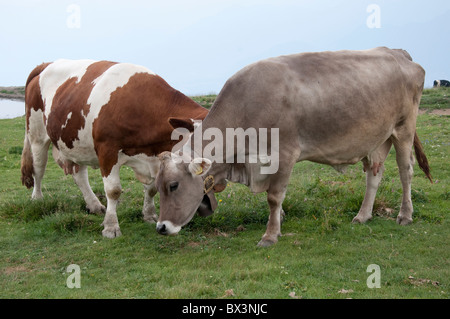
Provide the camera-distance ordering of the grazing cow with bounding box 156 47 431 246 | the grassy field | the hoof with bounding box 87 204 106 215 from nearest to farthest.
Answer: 1. the grassy field
2. the grazing cow with bounding box 156 47 431 246
3. the hoof with bounding box 87 204 106 215

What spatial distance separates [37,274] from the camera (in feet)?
18.0

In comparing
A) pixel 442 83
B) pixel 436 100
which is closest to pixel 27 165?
pixel 436 100

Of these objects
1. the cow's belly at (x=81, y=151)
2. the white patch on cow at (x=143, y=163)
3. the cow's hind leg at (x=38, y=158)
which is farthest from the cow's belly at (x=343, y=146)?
the cow's hind leg at (x=38, y=158)

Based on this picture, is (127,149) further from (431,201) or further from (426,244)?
(431,201)

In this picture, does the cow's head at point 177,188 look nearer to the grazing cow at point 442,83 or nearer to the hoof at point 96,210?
the hoof at point 96,210

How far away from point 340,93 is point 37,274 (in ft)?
14.6

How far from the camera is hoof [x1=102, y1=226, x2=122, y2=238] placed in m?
6.72

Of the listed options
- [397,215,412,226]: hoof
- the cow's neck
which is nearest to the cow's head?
the cow's neck

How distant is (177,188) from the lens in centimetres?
552

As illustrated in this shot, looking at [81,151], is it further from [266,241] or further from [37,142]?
[266,241]

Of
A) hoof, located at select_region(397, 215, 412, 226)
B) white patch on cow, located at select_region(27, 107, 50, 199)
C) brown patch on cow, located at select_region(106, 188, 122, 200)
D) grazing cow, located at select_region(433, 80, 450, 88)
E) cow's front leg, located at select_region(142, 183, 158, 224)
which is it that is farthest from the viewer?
grazing cow, located at select_region(433, 80, 450, 88)

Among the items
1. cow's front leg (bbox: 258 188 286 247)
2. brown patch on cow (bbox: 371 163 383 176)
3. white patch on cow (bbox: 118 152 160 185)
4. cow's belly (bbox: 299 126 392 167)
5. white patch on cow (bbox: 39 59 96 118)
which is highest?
white patch on cow (bbox: 39 59 96 118)

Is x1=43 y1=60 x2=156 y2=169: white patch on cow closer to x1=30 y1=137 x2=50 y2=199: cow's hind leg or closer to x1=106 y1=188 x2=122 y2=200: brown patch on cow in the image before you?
x1=106 y1=188 x2=122 y2=200: brown patch on cow
